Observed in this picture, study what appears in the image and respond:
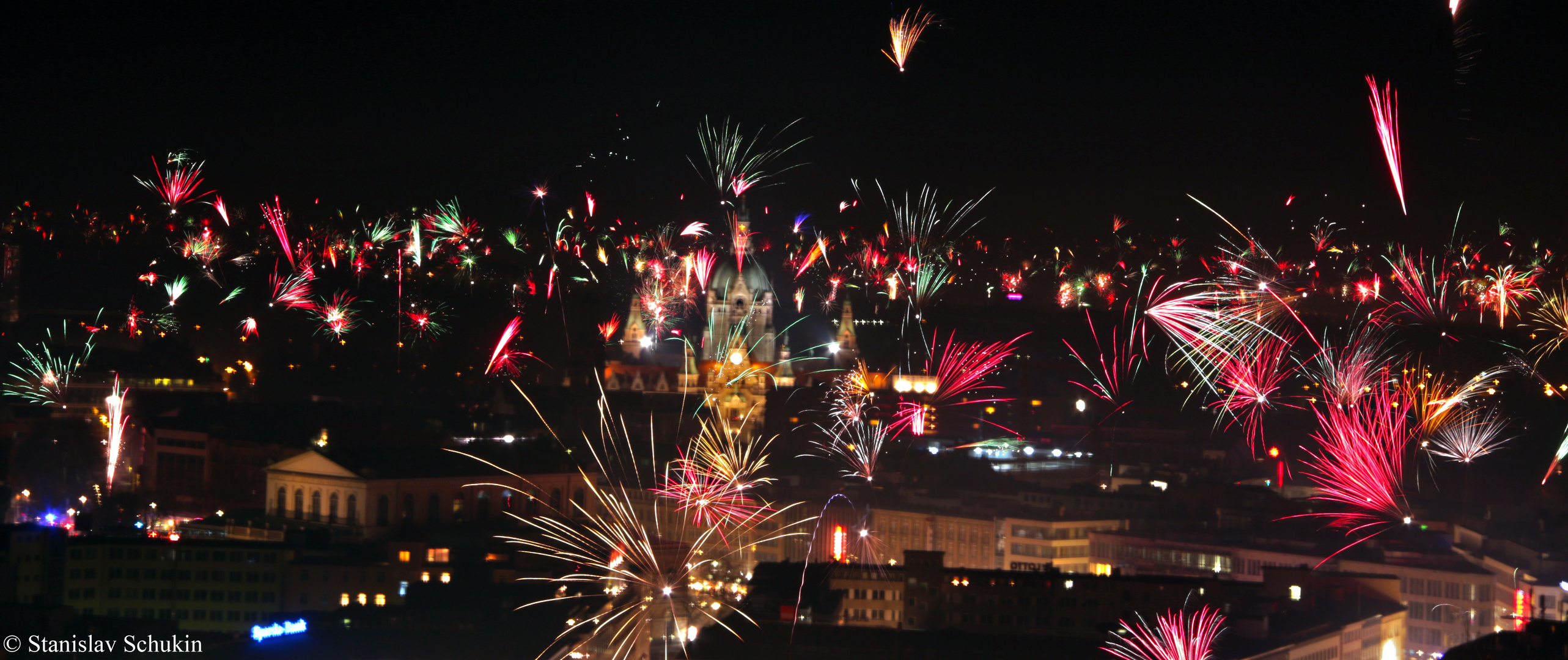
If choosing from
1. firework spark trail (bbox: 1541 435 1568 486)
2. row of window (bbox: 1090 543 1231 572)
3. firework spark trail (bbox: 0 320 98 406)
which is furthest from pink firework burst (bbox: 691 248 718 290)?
firework spark trail (bbox: 1541 435 1568 486)

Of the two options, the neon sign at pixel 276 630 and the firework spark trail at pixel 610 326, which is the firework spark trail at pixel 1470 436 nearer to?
the neon sign at pixel 276 630

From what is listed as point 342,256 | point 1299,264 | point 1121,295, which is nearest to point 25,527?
point 342,256

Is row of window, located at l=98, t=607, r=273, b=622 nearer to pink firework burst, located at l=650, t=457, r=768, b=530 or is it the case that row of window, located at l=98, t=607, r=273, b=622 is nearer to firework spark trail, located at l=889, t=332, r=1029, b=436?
pink firework burst, located at l=650, t=457, r=768, b=530

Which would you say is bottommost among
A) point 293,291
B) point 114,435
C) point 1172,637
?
point 1172,637

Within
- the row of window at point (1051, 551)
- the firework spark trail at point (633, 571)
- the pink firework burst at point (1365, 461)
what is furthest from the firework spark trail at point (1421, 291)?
the firework spark trail at point (633, 571)

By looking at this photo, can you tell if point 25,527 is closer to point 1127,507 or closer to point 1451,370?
point 1127,507

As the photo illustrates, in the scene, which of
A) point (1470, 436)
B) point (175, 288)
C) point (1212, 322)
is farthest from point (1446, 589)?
point (175, 288)

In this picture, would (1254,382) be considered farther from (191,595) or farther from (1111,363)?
(1111,363)
